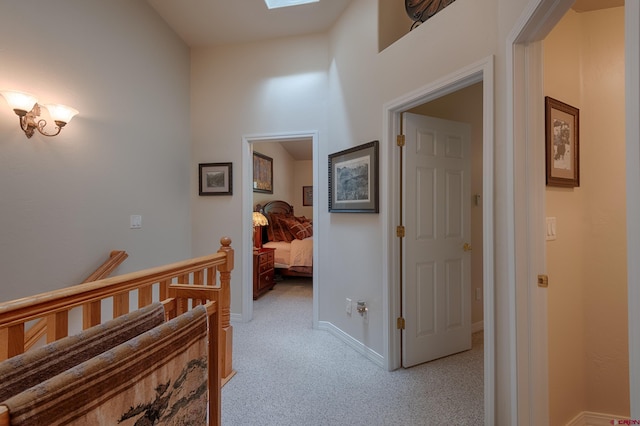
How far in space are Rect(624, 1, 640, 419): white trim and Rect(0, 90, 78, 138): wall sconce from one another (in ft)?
8.93

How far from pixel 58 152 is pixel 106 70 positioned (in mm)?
850

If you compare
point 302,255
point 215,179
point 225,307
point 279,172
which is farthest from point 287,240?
point 225,307

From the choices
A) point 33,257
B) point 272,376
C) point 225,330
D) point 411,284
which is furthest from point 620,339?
point 33,257

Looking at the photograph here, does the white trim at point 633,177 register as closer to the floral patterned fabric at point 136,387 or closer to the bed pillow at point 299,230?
the floral patterned fabric at point 136,387

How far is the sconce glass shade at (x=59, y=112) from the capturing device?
1892 millimetres

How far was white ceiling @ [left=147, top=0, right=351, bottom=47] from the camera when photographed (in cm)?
266

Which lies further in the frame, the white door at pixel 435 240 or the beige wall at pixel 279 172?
the beige wall at pixel 279 172

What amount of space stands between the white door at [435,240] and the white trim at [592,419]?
906 mm

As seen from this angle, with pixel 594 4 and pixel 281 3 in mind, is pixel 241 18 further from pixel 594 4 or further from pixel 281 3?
pixel 594 4

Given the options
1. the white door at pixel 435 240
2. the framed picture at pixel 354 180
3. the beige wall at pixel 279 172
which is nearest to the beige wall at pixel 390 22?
the white door at pixel 435 240

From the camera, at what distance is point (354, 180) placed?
98.4 inches

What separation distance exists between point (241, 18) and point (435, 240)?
2802 millimetres

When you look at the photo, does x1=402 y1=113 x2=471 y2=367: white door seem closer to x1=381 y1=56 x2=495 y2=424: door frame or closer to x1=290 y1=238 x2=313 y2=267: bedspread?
x1=381 y1=56 x2=495 y2=424: door frame

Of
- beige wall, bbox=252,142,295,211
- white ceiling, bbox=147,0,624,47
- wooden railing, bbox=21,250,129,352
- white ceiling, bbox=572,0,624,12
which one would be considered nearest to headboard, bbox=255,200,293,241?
beige wall, bbox=252,142,295,211
